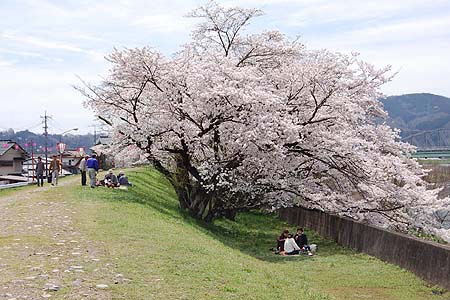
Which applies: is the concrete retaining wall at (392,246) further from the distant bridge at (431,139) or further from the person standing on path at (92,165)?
the distant bridge at (431,139)

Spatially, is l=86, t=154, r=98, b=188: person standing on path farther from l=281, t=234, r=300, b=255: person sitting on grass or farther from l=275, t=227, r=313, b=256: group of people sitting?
l=281, t=234, r=300, b=255: person sitting on grass

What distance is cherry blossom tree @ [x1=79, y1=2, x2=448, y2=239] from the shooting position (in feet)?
A: 73.9

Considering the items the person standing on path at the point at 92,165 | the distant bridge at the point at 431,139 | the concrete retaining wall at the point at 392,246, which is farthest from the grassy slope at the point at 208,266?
the distant bridge at the point at 431,139

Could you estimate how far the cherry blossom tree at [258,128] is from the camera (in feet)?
73.9

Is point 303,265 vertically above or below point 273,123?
below

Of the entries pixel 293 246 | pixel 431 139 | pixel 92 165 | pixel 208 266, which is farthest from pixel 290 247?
pixel 431 139

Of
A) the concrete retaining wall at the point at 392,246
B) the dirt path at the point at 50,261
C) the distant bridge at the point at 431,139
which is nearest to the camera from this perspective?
the dirt path at the point at 50,261

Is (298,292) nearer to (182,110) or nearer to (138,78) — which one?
(182,110)

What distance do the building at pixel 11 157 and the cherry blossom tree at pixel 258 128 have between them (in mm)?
48469

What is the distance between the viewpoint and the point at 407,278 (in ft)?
49.5

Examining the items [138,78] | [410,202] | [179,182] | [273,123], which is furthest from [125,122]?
[410,202]

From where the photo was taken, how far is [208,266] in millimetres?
11578

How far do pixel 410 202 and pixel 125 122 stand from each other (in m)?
12.2

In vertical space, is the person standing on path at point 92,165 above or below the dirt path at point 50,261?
above
